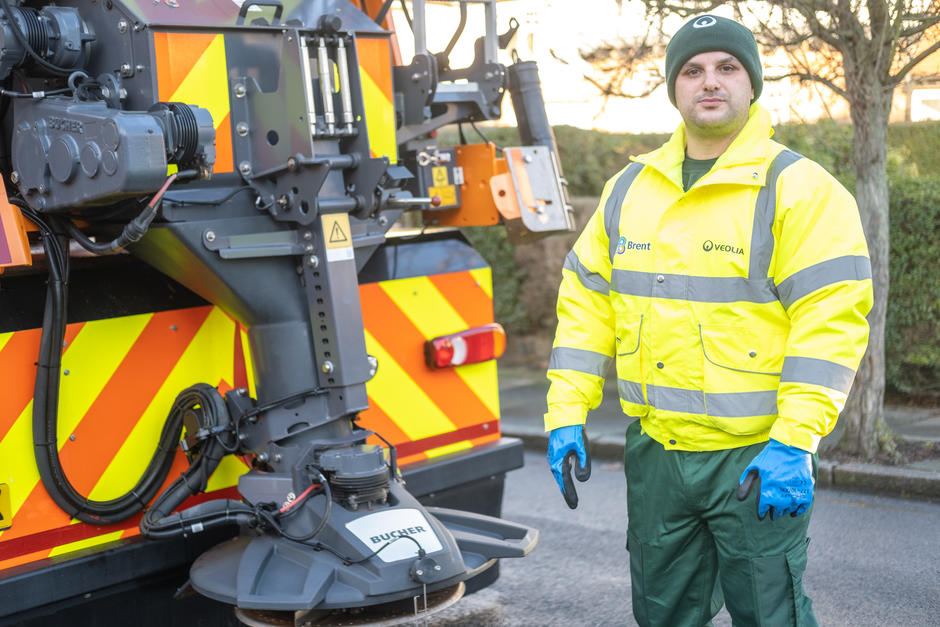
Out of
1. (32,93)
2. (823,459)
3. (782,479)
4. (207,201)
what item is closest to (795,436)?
(782,479)

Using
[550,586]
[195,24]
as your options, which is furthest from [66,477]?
[550,586]

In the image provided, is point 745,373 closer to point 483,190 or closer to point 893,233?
point 483,190

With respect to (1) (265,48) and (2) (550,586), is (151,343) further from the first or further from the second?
(2) (550,586)


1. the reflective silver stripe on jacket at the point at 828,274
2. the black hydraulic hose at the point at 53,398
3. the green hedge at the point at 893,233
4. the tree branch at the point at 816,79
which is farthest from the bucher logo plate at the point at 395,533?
the green hedge at the point at 893,233

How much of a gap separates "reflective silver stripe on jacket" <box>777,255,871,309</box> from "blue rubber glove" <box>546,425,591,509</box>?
2.11 ft

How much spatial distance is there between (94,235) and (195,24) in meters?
0.60

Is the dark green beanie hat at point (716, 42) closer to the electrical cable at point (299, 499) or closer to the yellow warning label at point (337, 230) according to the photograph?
the yellow warning label at point (337, 230)

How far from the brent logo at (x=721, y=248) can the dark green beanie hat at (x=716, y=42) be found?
426 millimetres

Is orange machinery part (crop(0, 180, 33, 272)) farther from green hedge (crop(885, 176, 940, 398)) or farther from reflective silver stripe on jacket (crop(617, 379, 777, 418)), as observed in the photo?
green hedge (crop(885, 176, 940, 398))

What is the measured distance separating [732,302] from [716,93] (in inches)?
19.2

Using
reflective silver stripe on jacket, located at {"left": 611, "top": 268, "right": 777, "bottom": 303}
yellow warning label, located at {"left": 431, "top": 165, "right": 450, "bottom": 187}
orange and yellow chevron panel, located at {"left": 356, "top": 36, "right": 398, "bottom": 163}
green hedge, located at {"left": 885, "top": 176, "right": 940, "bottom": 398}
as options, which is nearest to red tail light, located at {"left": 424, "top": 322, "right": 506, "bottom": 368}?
yellow warning label, located at {"left": 431, "top": 165, "right": 450, "bottom": 187}

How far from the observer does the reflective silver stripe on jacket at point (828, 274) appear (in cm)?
252

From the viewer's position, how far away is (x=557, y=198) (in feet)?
13.0

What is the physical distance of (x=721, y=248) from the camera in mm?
2656
